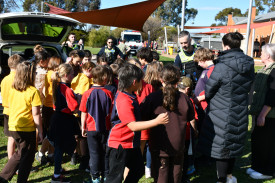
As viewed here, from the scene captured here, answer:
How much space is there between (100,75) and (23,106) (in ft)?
3.48

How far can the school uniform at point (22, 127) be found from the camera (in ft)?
11.4

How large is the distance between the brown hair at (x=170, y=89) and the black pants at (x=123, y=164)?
0.65m

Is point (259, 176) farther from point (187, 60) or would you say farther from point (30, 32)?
point (30, 32)

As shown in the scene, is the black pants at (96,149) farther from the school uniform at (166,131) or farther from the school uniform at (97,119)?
the school uniform at (166,131)

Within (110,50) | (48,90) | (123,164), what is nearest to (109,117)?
(123,164)

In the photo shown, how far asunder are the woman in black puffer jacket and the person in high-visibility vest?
1.21m

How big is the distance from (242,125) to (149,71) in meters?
1.48

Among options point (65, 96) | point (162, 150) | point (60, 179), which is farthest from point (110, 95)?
point (60, 179)

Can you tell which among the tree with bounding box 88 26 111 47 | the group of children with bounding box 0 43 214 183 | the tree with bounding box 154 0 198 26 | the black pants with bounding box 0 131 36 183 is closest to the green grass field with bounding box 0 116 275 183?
the group of children with bounding box 0 43 214 183

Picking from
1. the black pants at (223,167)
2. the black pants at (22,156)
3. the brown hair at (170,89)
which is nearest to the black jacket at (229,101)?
the black pants at (223,167)

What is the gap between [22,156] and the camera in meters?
3.59

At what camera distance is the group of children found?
3008 millimetres

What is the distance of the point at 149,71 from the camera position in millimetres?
3986

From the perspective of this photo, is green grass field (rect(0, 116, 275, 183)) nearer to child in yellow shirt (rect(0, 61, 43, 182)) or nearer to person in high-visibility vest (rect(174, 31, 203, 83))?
child in yellow shirt (rect(0, 61, 43, 182))
